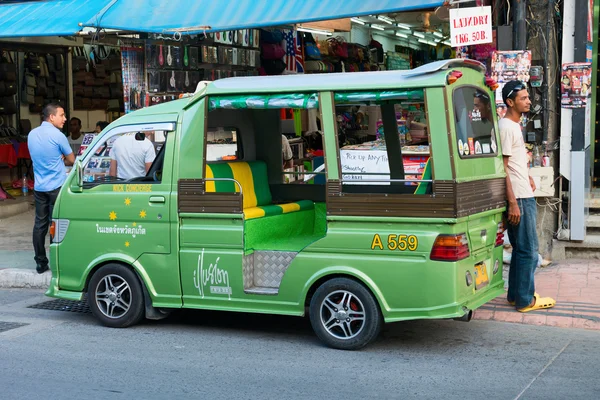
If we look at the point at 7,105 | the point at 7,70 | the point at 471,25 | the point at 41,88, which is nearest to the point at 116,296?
the point at 471,25

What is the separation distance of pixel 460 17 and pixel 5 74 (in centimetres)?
995

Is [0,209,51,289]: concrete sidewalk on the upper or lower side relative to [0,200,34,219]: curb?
lower

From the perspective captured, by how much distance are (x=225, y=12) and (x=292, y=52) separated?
10.8ft

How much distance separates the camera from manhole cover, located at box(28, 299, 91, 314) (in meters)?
8.66

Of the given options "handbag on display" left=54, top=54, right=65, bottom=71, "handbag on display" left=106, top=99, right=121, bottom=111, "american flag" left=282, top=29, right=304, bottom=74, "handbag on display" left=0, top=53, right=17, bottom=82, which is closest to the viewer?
"american flag" left=282, top=29, right=304, bottom=74

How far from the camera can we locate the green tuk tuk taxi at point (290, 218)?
21.1 ft

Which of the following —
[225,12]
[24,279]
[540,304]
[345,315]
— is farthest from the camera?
[225,12]

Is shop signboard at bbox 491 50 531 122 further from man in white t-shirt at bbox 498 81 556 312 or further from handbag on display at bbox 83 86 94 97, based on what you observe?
handbag on display at bbox 83 86 94 97

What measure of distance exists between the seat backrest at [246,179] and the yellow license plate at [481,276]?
204 centimetres

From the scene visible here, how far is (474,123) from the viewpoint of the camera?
699cm

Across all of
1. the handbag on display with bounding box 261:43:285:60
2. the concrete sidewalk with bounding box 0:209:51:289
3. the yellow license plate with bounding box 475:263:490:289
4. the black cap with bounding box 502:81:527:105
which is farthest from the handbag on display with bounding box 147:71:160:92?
the yellow license plate with bounding box 475:263:490:289

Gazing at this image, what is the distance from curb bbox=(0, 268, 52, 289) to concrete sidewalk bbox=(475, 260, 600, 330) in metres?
4.88

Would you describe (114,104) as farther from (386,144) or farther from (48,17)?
(386,144)

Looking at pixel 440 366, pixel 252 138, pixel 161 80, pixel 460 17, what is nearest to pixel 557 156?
pixel 460 17
